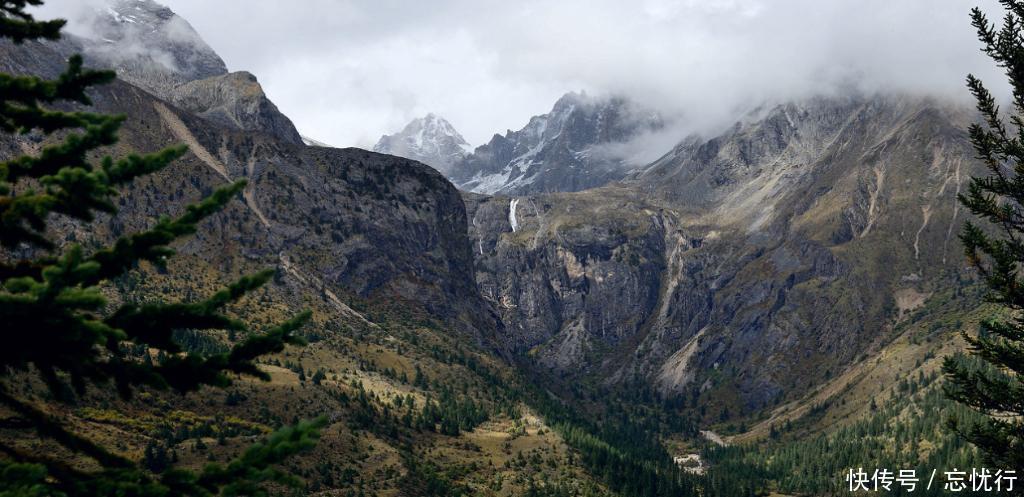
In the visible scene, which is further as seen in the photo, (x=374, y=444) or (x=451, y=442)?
(x=451, y=442)

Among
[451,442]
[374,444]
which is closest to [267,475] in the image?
[374,444]

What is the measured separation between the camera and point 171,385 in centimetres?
1397

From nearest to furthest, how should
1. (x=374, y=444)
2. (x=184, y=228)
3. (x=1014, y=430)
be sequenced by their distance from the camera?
(x=184, y=228) < (x=1014, y=430) < (x=374, y=444)

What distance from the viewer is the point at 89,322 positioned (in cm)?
1260

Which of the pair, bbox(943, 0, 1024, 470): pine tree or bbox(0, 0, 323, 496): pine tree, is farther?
bbox(943, 0, 1024, 470): pine tree

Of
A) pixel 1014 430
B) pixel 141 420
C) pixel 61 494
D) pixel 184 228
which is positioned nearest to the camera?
pixel 61 494

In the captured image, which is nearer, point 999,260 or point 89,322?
point 89,322

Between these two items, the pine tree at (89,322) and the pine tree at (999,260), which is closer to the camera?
the pine tree at (89,322)

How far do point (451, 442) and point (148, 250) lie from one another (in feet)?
→ 612

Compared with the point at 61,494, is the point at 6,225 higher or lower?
higher

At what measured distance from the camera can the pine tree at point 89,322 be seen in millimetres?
12383

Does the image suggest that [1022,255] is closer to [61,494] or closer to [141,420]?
[61,494]

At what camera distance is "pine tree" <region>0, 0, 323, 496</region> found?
12383 mm

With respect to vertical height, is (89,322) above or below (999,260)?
below
